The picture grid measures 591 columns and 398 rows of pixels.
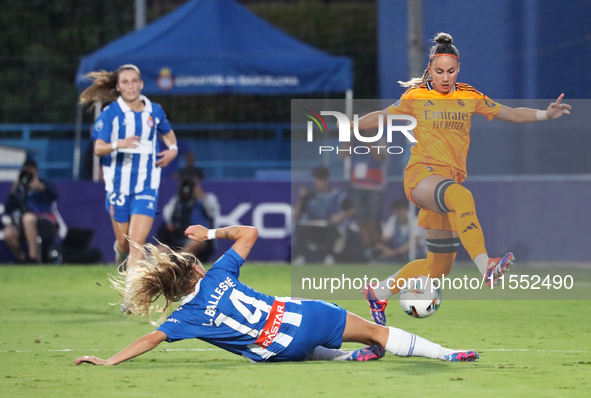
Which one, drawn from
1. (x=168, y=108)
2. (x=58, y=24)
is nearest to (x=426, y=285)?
(x=168, y=108)

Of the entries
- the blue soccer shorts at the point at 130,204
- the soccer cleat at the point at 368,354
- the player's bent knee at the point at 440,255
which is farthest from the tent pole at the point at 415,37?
the soccer cleat at the point at 368,354

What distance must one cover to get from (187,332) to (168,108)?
20856mm

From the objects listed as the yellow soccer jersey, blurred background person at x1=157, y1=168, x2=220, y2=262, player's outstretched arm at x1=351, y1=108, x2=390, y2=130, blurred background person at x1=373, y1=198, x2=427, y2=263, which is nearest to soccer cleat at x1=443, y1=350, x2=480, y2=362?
the yellow soccer jersey

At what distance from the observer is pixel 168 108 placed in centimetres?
2575

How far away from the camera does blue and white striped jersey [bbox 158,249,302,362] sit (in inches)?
213

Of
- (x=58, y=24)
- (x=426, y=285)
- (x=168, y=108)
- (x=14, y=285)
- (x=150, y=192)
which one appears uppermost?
(x=58, y=24)

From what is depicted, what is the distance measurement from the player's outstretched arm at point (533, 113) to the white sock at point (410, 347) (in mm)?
2105

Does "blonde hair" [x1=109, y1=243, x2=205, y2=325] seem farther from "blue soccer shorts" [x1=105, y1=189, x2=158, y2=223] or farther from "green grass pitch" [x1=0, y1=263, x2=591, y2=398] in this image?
"blue soccer shorts" [x1=105, y1=189, x2=158, y2=223]

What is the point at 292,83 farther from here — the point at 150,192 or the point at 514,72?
the point at 150,192

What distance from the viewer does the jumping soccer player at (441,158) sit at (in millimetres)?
6352

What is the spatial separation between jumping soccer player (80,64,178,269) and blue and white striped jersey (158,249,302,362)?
9.85ft

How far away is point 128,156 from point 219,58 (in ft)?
26.9

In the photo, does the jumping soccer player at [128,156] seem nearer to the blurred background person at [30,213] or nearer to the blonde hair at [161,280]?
the blonde hair at [161,280]

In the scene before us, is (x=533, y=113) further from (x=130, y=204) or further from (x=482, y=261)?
(x=130, y=204)
